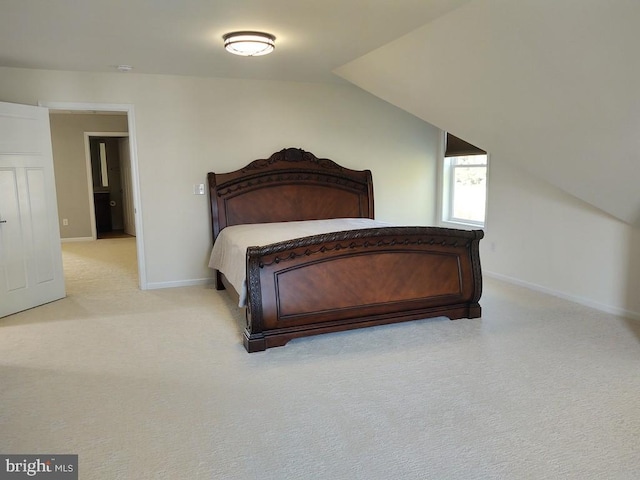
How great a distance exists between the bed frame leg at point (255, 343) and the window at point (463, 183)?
3.52 m

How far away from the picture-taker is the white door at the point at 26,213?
4.24 metres

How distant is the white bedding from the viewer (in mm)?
3854

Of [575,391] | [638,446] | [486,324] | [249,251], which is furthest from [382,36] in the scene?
[638,446]

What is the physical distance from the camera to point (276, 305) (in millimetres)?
3367

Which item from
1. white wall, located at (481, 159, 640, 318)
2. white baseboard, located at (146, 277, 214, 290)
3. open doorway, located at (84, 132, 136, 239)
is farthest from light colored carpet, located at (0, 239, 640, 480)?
open doorway, located at (84, 132, 136, 239)

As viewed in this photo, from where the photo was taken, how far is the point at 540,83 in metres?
2.98

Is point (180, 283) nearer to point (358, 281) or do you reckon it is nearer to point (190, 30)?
point (358, 281)

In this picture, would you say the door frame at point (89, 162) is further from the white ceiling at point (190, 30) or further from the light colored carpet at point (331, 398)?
the light colored carpet at point (331, 398)

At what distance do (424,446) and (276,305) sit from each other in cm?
149

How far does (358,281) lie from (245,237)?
1.24m

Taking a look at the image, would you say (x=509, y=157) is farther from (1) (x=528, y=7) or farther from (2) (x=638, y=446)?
(2) (x=638, y=446)

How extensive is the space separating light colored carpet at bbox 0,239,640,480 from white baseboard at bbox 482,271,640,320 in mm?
152

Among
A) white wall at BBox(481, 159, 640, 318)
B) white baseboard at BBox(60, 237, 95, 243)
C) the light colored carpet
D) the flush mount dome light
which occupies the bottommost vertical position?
the light colored carpet

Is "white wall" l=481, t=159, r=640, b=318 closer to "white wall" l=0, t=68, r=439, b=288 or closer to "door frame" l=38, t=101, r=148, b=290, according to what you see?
"white wall" l=0, t=68, r=439, b=288
